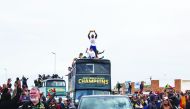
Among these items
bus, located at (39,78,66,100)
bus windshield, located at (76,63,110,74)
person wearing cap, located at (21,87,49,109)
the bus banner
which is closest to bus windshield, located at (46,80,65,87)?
bus, located at (39,78,66,100)

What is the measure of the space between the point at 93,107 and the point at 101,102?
0.29 meters

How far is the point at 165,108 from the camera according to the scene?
50.4 feet

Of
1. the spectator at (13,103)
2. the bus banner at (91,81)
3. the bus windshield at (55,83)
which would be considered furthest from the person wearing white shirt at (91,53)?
the spectator at (13,103)

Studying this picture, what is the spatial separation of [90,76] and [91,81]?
10.9 inches

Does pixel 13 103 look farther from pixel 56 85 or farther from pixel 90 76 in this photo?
pixel 56 85

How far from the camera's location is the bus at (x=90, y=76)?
3195 cm

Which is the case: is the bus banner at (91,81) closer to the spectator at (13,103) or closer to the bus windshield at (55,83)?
the bus windshield at (55,83)

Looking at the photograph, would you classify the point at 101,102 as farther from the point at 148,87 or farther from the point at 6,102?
the point at 148,87

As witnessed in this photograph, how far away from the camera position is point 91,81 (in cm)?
3209

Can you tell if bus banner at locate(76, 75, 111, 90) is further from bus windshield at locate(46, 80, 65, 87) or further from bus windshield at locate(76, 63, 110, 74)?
bus windshield at locate(46, 80, 65, 87)

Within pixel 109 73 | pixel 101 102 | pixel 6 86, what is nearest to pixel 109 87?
pixel 109 73

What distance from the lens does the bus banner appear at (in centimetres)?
3203

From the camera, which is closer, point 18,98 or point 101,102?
point 18,98

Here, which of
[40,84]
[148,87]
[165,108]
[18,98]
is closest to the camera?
[18,98]
